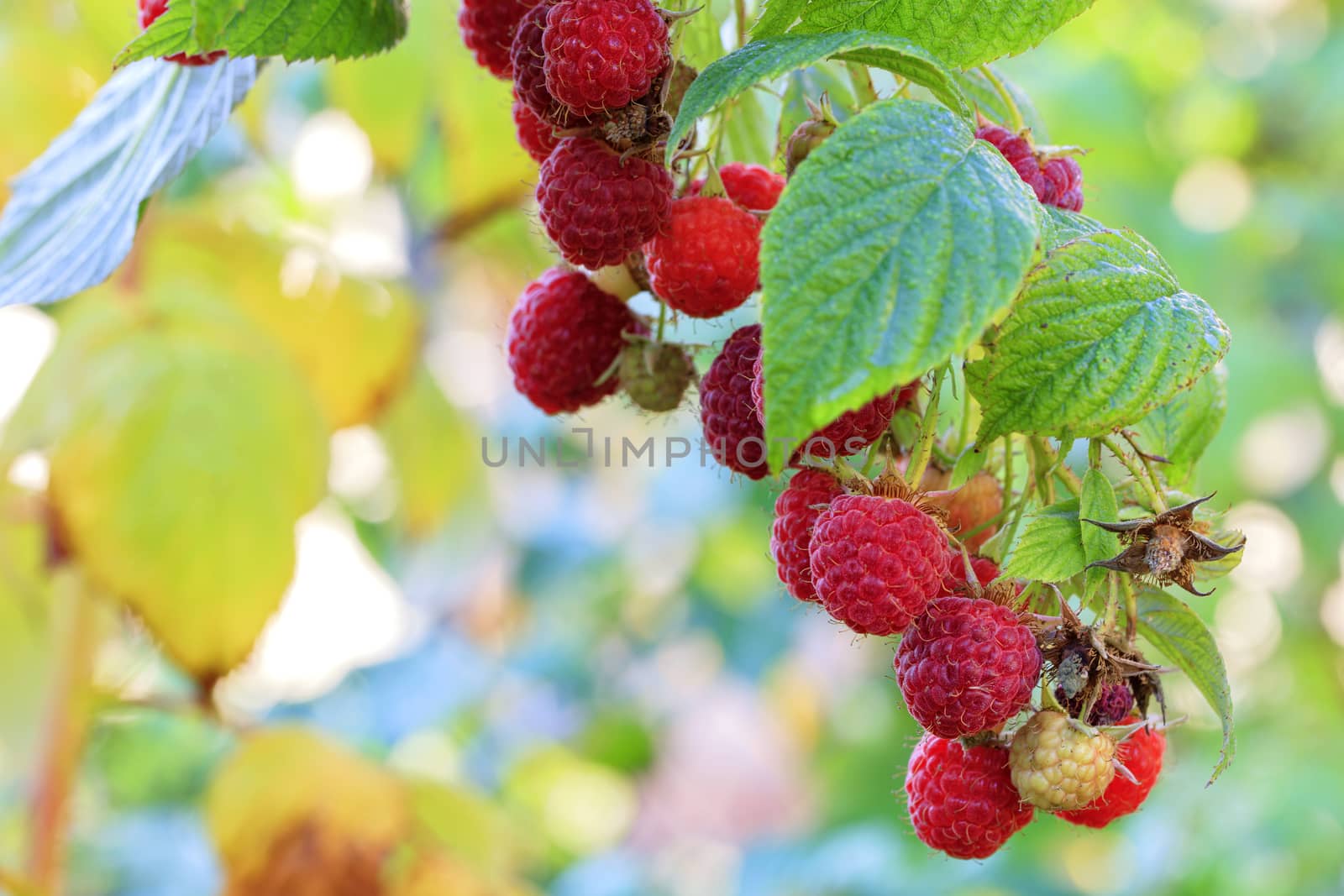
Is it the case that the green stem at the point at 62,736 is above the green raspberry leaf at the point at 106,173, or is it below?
below

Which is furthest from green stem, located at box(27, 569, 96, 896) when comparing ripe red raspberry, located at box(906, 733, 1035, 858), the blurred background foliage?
ripe red raspberry, located at box(906, 733, 1035, 858)

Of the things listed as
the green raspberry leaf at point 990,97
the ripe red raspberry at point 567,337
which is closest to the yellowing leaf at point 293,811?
the ripe red raspberry at point 567,337

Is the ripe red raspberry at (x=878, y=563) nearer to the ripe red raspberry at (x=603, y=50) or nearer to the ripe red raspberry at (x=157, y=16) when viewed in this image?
the ripe red raspberry at (x=603, y=50)

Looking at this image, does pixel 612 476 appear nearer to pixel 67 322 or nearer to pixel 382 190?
pixel 382 190

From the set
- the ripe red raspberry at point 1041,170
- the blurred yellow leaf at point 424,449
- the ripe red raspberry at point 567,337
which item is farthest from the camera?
the blurred yellow leaf at point 424,449

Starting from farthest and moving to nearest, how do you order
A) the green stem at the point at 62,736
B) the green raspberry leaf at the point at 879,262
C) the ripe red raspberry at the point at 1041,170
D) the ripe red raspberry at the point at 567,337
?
1. the green stem at the point at 62,736
2. the ripe red raspberry at the point at 567,337
3. the ripe red raspberry at the point at 1041,170
4. the green raspberry leaf at the point at 879,262
